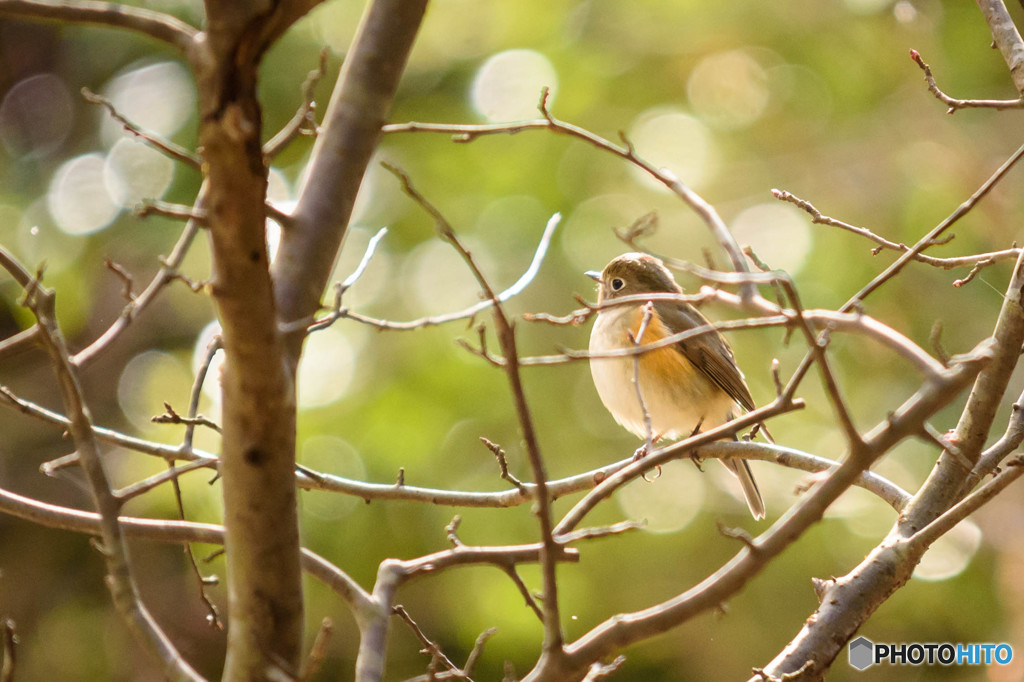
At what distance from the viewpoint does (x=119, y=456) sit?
7.26 m

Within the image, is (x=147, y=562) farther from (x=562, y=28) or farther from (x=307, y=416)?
(x=562, y=28)

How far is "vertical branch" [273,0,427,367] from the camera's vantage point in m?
2.02

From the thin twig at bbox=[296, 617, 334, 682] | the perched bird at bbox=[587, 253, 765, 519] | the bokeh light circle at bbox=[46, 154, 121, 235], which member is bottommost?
the thin twig at bbox=[296, 617, 334, 682]

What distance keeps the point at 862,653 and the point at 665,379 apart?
1561mm

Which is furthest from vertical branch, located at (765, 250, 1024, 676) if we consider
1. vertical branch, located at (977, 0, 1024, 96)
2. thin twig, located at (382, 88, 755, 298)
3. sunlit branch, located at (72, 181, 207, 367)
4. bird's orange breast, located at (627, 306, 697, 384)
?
bird's orange breast, located at (627, 306, 697, 384)

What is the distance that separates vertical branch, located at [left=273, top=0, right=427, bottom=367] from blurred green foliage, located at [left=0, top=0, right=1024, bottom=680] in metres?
4.44

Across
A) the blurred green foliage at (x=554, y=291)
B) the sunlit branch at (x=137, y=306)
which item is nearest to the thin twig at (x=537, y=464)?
the sunlit branch at (x=137, y=306)

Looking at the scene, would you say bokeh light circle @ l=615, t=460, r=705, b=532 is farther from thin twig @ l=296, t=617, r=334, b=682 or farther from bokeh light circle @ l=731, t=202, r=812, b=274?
thin twig @ l=296, t=617, r=334, b=682

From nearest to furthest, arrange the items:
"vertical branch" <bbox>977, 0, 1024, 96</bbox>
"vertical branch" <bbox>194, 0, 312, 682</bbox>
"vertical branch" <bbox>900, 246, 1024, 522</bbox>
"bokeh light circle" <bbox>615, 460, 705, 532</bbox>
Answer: "vertical branch" <bbox>194, 0, 312, 682</bbox> → "vertical branch" <bbox>900, 246, 1024, 522</bbox> → "vertical branch" <bbox>977, 0, 1024, 96</bbox> → "bokeh light circle" <bbox>615, 460, 705, 532</bbox>

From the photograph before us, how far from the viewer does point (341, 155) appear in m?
2.16

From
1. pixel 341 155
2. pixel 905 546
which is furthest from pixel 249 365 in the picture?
pixel 905 546

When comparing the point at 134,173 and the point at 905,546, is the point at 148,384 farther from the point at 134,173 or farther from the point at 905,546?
the point at 905,546

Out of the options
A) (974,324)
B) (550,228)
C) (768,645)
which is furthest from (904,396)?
(550,228)

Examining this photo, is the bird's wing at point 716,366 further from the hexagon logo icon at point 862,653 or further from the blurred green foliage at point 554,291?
the blurred green foliage at point 554,291
